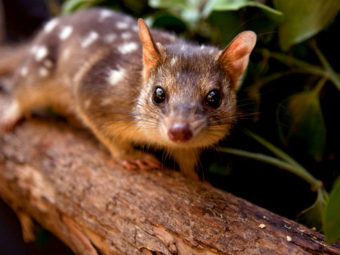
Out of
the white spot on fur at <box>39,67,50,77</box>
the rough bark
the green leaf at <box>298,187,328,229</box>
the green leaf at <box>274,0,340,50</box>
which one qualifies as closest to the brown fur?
the white spot on fur at <box>39,67,50,77</box>

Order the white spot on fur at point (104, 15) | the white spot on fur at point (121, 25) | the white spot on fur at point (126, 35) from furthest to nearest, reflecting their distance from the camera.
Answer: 1. the white spot on fur at point (104, 15)
2. the white spot on fur at point (121, 25)
3. the white spot on fur at point (126, 35)

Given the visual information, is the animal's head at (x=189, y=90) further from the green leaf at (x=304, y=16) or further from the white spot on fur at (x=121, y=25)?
the white spot on fur at (x=121, y=25)

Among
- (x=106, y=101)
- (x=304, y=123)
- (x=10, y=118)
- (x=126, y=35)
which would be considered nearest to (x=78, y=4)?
(x=126, y=35)

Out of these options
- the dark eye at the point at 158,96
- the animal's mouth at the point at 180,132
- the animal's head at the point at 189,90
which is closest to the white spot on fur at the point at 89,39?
the animal's head at the point at 189,90

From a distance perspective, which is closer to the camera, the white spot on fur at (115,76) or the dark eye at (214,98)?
the dark eye at (214,98)

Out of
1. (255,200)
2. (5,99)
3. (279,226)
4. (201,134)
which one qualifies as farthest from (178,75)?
(5,99)

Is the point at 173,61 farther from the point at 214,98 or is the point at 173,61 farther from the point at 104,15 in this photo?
the point at 104,15

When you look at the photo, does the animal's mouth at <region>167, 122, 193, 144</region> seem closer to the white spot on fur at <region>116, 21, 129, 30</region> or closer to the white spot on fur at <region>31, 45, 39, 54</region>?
the white spot on fur at <region>116, 21, 129, 30</region>
